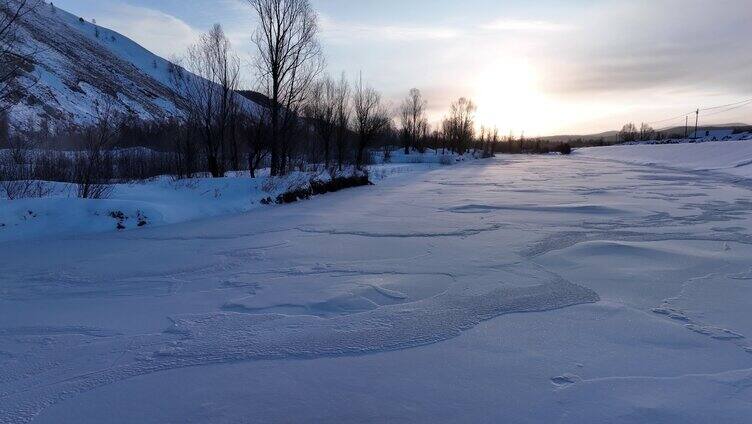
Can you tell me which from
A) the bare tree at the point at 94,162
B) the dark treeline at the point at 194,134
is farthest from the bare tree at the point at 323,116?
the bare tree at the point at 94,162

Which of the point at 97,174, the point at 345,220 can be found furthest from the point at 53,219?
the point at 345,220

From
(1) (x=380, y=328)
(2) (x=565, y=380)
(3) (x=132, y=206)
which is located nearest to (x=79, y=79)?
(3) (x=132, y=206)

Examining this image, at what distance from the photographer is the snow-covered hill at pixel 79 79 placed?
2138 inches

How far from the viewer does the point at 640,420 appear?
8.81 feet

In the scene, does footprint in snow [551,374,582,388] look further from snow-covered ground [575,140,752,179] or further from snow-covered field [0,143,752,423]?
snow-covered ground [575,140,752,179]

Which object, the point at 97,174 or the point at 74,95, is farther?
the point at 74,95

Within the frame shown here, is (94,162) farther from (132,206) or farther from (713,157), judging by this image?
(713,157)

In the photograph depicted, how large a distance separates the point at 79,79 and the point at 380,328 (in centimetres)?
8378

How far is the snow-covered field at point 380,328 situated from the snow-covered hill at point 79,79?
43532mm

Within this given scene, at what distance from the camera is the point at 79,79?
234 feet

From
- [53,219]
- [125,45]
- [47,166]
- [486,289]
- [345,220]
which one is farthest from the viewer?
[125,45]

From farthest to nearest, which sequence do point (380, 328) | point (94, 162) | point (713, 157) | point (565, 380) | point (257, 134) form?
1. point (713, 157)
2. point (257, 134)
3. point (94, 162)
4. point (380, 328)
5. point (565, 380)

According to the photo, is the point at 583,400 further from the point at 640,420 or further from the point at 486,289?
the point at 486,289

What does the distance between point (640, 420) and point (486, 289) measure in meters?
2.57
